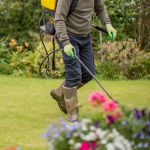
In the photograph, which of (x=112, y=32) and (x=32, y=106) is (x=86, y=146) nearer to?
(x=112, y=32)

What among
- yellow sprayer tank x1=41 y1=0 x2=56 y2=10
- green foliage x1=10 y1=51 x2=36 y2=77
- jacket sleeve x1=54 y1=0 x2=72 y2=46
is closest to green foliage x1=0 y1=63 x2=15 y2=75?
green foliage x1=10 y1=51 x2=36 y2=77

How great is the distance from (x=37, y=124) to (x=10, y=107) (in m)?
0.96

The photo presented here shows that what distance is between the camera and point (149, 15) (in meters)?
9.84

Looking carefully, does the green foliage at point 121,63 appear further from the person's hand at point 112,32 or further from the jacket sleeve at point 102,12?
the person's hand at point 112,32

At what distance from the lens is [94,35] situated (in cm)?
841

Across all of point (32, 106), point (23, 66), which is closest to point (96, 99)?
point (32, 106)

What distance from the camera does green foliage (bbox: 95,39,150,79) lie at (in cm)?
641

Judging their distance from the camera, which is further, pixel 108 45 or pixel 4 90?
pixel 108 45

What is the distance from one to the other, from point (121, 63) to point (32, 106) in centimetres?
352

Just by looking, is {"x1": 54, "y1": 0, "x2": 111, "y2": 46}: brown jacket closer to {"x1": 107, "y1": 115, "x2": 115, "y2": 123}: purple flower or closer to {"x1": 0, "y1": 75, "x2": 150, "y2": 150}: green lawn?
{"x1": 0, "y1": 75, "x2": 150, "y2": 150}: green lawn

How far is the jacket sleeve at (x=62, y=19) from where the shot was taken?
2520 millimetres

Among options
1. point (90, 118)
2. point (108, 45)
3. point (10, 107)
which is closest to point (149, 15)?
point (108, 45)

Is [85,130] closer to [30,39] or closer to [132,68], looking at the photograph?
[132,68]

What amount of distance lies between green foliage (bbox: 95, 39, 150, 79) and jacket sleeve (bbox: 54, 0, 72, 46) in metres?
3.93
